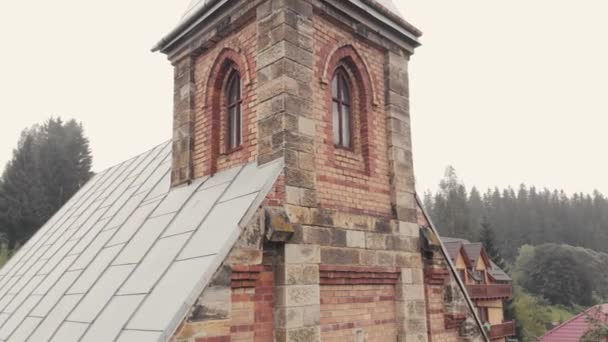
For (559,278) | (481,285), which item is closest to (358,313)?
(481,285)

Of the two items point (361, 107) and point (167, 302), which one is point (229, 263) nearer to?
point (167, 302)

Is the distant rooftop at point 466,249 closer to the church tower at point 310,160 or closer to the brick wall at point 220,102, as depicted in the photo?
the church tower at point 310,160

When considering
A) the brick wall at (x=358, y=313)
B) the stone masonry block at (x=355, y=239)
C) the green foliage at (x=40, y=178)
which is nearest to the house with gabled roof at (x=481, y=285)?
the brick wall at (x=358, y=313)

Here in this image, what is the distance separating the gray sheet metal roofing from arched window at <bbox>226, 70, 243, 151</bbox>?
22.1 inches

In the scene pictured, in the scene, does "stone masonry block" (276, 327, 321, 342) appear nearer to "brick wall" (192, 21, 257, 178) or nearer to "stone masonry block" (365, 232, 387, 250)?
"stone masonry block" (365, 232, 387, 250)

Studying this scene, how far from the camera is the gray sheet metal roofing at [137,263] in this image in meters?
4.85

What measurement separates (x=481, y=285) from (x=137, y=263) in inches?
752

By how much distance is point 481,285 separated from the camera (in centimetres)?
2197

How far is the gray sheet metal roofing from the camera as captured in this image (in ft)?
15.9

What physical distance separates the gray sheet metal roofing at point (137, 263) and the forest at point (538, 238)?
2860cm

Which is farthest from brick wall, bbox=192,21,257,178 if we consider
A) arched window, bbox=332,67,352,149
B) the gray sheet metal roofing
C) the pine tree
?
the pine tree

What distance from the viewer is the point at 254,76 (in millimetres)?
6543

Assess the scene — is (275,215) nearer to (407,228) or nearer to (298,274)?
(298,274)

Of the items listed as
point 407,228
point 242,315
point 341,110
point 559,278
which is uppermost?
point 341,110
